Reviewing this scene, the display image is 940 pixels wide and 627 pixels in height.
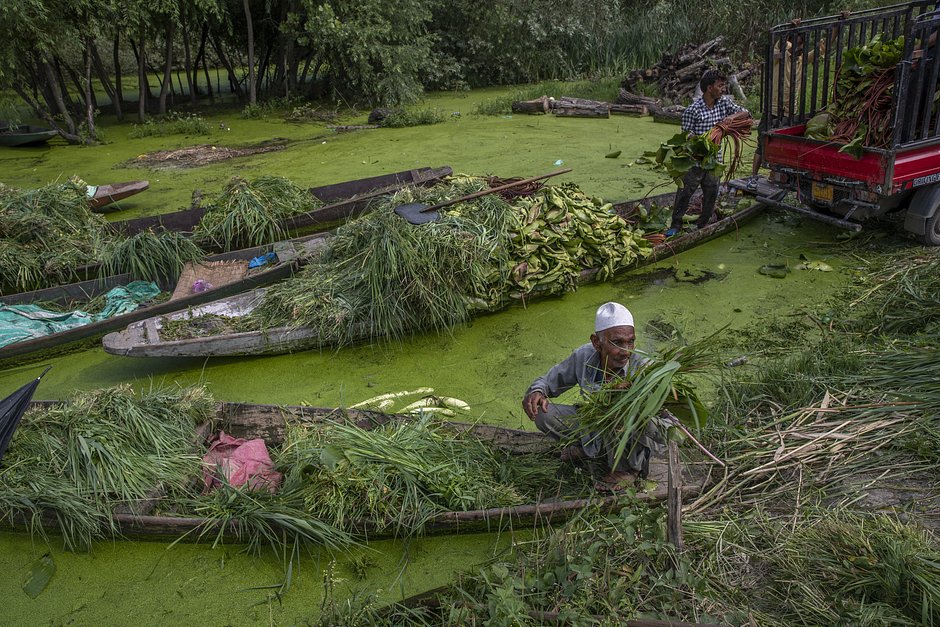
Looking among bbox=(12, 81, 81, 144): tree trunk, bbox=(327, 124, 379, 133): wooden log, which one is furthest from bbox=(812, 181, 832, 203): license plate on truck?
bbox=(12, 81, 81, 144): tree trunk

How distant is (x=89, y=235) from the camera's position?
645cm

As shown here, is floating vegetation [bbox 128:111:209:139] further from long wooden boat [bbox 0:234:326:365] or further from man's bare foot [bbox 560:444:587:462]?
man's bare foot [bbox 560:444:587:462]

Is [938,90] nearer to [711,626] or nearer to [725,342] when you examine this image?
[725,342]

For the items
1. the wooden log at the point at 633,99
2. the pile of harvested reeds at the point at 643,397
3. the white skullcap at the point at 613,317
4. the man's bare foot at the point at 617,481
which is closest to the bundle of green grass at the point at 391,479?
the man's bare foot at the point at 617,481

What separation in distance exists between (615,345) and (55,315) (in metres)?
4.89

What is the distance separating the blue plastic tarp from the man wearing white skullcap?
4084 mm

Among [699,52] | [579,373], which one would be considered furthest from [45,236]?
[699,52]

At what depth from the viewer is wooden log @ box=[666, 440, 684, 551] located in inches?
95.1

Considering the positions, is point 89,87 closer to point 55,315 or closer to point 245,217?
point 245,217

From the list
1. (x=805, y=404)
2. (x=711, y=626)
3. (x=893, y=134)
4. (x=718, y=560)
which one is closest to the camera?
(x=711, y=626)

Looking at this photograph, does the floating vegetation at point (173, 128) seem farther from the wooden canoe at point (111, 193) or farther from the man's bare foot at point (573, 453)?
the man's bare foot at point (573, 453)

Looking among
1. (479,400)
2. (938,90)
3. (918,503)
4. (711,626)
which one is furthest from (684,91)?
(711,626)

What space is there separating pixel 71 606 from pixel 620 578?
2.55 metres

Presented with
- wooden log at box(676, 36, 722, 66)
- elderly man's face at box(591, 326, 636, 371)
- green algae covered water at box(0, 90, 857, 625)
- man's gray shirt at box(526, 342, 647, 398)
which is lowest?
green algae covered water at box(0, 90, 857, 625)
